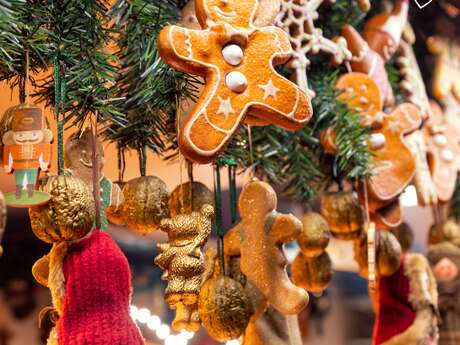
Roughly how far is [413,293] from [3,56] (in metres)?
0.64

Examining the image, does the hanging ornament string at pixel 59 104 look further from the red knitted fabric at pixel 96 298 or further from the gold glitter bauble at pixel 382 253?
the gold glitter bauble at pixel 382 253

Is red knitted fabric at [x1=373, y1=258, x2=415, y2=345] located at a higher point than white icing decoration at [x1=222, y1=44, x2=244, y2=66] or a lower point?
lower

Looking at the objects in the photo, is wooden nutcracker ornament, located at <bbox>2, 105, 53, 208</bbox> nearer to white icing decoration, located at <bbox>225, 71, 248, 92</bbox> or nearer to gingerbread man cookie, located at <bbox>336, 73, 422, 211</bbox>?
white icing decoration, located at <bbox>225, 71, 248, 92</bbox>

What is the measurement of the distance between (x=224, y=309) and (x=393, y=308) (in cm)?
39

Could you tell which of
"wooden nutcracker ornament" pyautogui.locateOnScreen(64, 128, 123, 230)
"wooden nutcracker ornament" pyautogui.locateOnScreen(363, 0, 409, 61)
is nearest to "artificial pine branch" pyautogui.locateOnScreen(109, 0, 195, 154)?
"wooden nutcracker ornament" pyautogui.locateOnScreen(64, 128, 123, 230)

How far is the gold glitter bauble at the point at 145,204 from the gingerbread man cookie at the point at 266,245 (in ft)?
0.29

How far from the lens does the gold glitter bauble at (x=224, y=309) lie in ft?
2.52

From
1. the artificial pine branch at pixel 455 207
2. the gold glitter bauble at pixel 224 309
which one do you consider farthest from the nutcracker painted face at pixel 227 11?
the artificial pine branch at pixel 455 207

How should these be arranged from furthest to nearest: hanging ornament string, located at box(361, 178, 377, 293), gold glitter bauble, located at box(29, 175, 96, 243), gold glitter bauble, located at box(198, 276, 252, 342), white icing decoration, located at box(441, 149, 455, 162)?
white icing decoration, located at box(441, 149, 455, 162) < hanging ornament string, located at box(361, 178, 377, 293) < gold glitter bauble, located at box(198, 276, 252, 342) < gold glitter bauble, located at box(29, 175, 96, 243)

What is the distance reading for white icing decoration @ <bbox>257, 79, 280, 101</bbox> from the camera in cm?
74

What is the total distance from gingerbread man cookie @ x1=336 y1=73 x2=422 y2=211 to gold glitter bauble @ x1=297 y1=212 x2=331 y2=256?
0.09 m

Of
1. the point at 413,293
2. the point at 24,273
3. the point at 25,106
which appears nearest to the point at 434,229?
the point at 413,293

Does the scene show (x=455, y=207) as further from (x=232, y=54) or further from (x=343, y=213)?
(x=232, y=54)

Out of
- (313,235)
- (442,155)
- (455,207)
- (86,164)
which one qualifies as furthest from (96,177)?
(455,207)
